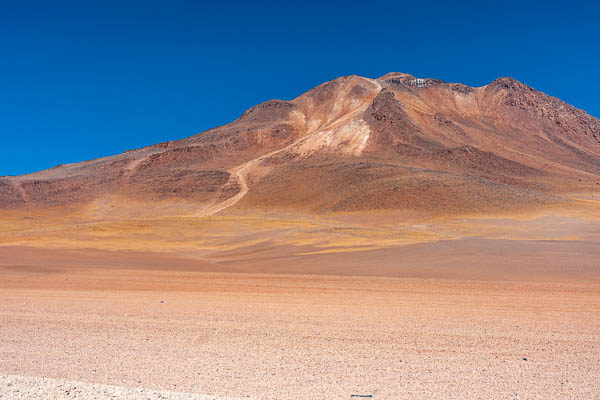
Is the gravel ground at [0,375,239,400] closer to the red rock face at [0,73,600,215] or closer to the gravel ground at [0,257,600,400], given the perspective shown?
the gravel ground at [0,257,600,400]

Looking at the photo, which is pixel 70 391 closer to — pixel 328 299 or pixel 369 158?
pixel 328 299

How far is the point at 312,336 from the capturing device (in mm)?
8305

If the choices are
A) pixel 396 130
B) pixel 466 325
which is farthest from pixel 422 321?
pixel 396 130

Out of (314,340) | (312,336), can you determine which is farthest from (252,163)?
(314,340)

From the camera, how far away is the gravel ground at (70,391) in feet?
16.9

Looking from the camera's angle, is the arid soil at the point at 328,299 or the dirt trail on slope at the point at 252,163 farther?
the dirt trail on slope at the point at 252,163

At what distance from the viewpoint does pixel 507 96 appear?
11856 cm

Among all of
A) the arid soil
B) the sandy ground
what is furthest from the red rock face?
the sandy ground

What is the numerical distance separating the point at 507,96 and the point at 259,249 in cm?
10887

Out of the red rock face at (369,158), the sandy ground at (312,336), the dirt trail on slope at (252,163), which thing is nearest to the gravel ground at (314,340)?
the sandy ground at (312,336)

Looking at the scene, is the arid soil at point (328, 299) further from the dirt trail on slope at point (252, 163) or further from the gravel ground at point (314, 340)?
the dirt trail on slope at point (252, 163)

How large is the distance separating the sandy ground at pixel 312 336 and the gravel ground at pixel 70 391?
409 mm

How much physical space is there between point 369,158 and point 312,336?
72611mm

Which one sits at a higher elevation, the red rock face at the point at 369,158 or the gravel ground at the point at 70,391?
the red rock face at the point at 369,158
